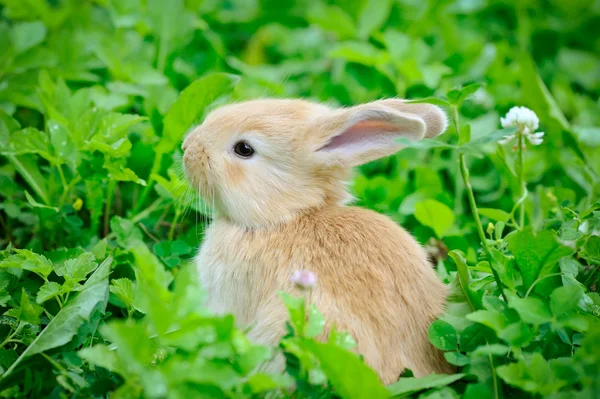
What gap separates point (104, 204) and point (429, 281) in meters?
1.78

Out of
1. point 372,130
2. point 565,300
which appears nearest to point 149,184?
point 372,130

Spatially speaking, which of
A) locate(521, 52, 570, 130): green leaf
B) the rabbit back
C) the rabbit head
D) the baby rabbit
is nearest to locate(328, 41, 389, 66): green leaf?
locate(521, 52, 570, 130): green leaf

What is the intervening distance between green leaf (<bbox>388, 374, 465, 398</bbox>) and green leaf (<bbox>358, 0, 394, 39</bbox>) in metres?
3.09

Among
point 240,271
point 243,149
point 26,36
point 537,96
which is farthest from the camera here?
point 537,96

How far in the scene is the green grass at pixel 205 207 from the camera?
2.15 meters

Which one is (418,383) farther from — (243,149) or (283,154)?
(243,149)

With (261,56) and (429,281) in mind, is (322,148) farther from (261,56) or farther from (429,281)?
(261,56)

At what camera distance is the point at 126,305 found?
269cm

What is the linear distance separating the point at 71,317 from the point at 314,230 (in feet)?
3.28

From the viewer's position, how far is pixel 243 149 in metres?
3.17

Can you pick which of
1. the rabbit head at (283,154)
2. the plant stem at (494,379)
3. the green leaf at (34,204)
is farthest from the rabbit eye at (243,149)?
the plant stem at (494,379)

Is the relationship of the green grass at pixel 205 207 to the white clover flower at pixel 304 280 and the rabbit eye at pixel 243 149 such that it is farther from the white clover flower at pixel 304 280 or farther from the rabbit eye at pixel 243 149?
the rabbit eye at pixel 243 149

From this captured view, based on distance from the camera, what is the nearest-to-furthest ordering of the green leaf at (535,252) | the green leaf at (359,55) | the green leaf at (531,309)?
the green leaf at (531,309)
the green leaf at (535,252)
the green leaf at (359,55)

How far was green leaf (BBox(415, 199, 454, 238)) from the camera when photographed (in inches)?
134
